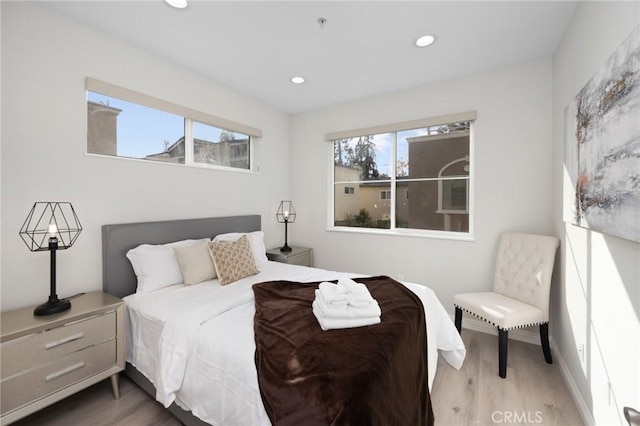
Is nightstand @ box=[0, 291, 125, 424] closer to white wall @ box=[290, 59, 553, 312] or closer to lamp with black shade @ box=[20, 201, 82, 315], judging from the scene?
lamp with black shade @ box=[20, 201, 82, 315]

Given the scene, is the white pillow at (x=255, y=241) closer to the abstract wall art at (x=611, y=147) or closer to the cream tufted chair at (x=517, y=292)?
the cream tufted chair at (x=517, y=292)

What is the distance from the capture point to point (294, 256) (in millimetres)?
3625

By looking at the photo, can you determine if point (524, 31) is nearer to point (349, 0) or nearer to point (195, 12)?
point (349, 0)

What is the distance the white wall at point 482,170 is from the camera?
262 cm

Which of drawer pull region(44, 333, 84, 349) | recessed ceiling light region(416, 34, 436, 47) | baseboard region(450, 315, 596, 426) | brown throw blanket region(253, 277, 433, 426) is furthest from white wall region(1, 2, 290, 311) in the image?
baseboard region(450, 315, 596, 426)

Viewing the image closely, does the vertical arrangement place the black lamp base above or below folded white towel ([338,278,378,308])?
below

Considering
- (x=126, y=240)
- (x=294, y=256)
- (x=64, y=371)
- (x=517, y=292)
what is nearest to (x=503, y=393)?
(x=517, y=292)

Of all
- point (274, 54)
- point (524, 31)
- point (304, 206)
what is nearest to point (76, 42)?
point (274, 54)

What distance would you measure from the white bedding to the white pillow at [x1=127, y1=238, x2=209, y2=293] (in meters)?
0.07

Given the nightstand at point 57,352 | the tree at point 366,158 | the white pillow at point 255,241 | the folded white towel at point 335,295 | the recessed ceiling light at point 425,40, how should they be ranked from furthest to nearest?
the tree at point 366,158 → the white pillow at point 255,241 → the recessed ceiling light at point 425,40 → the folded white towel at point 335,295 → the nightstand at point 57,352

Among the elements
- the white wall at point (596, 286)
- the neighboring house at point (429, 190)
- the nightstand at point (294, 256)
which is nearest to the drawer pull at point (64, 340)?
the nightstand at point (294, 256)

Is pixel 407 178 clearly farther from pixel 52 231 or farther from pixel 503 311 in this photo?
pixel 52 231

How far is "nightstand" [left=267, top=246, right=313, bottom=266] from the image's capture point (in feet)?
11.6
